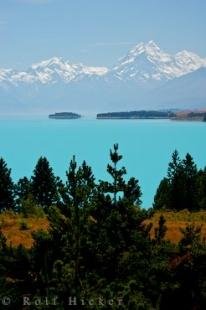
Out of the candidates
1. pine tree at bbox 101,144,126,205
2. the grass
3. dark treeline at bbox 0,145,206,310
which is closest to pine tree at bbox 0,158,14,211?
the grass

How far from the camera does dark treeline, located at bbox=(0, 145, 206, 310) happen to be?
14250mm

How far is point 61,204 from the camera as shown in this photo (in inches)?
631

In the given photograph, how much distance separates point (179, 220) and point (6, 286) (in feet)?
95.7

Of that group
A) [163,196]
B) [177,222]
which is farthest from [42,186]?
[177,222]

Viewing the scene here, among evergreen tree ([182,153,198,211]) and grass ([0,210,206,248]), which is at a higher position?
evergreen tree ([182,153,198,211])

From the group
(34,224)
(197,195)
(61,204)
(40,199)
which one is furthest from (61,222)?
(40,199)

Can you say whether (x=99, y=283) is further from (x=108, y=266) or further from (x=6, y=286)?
(x=6, y=286)

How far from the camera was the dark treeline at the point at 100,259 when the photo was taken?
1425 cm

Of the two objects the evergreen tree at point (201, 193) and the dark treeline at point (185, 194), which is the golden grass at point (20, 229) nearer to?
the dark treeline at point (185, 194)

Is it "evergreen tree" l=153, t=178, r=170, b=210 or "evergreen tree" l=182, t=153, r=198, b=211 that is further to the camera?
"evergreen tree" l=153, t=178, r=170, b=210

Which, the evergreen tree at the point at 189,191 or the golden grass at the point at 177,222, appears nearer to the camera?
the golden grass at the point at 177,222

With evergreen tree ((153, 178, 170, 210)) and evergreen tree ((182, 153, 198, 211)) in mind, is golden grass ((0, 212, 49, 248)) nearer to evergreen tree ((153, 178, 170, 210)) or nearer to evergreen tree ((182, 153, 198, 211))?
evergreen tree ((153, 178, 170, 210))

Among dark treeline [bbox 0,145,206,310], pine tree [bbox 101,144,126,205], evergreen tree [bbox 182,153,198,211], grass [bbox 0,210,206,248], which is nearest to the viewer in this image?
dark treeline [bbox 0,145,206,310]

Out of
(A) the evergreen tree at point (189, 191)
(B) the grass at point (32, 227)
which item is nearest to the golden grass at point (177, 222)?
(B) the grass at point (32, 227)
